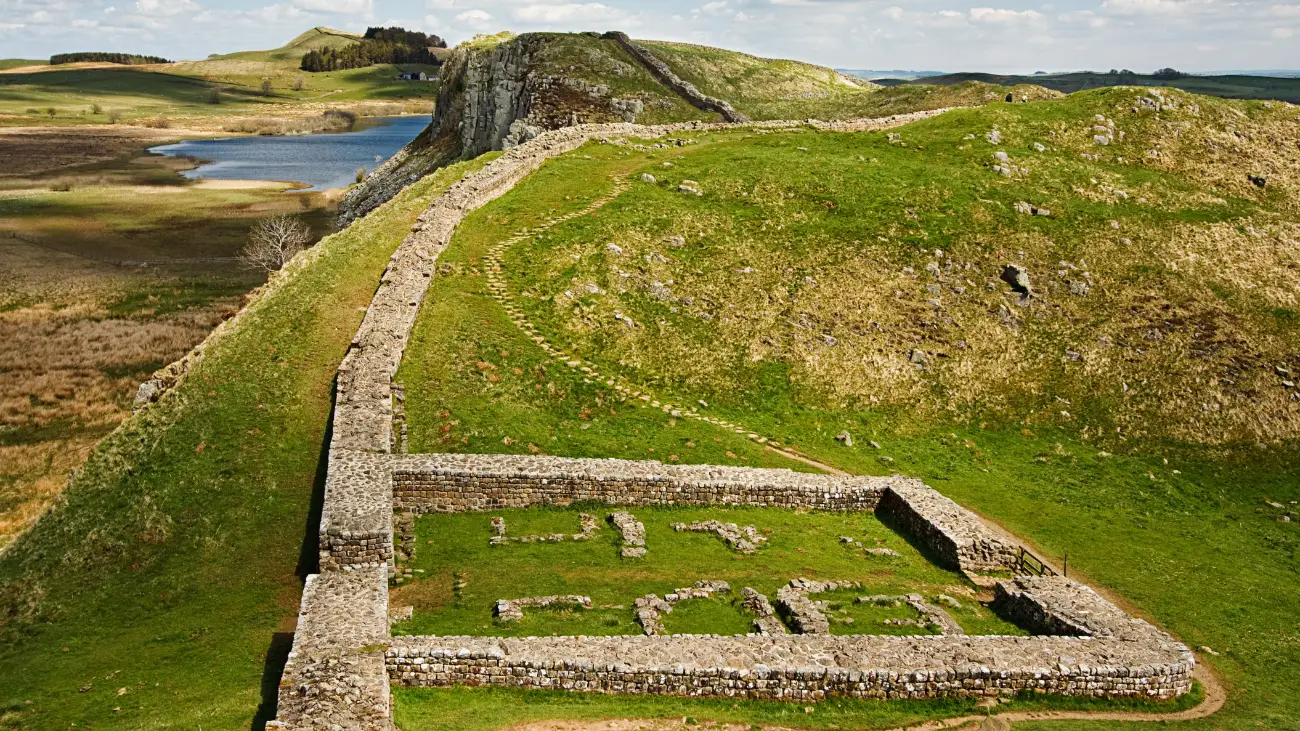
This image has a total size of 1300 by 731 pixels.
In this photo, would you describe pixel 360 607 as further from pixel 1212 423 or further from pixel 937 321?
pixel 1212 423

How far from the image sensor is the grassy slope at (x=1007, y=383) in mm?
27922

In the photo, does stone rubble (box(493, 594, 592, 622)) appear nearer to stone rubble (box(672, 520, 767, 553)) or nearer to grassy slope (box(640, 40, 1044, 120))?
stone rubble (box(672, 520, 767, 553))

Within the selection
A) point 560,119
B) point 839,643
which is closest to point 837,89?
point 560,119

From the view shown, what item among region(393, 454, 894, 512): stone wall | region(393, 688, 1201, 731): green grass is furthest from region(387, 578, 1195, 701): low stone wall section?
region(393, 454, 894, 512): stone wall

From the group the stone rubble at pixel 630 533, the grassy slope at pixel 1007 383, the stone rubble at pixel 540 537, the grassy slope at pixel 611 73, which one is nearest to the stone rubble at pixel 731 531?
the stone rubble at pixel 630 533

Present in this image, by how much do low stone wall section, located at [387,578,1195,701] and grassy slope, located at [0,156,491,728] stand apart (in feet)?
14.4

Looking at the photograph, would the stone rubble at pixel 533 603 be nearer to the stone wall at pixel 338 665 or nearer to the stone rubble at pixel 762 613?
the stone wall at pixel 338 665

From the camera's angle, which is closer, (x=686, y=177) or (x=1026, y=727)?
(x=1026, y=727)

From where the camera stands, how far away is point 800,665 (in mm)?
20219

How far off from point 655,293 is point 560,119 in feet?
137

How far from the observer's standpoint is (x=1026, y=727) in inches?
780

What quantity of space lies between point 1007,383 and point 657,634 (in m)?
26.3

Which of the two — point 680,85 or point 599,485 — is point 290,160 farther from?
point 599,485

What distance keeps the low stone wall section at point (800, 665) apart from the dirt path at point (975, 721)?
1.69 feet
